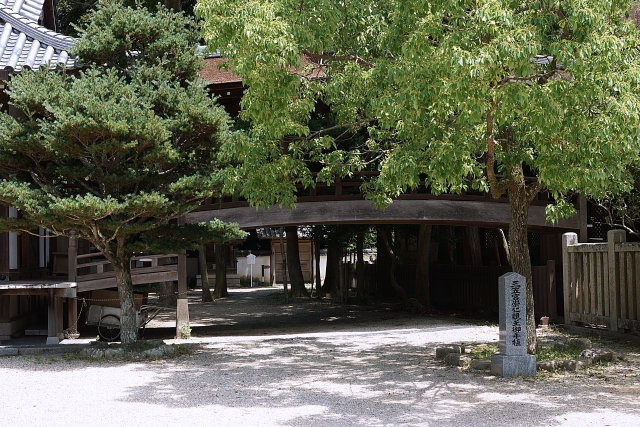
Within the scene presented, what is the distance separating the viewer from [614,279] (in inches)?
523

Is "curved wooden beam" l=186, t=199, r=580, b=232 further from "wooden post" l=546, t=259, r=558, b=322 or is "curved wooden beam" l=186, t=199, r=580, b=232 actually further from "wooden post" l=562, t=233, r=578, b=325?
"wooden post" l=546, t=259, r=558, b=322

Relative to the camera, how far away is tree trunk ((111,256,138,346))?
12.2 metres

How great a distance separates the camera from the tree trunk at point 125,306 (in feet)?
40.0

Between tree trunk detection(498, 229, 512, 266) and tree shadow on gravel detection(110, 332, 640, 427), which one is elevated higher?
tree trunk detection(498, 229, 512, 266)

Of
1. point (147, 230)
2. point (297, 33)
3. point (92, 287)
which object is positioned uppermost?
point (297, 33)

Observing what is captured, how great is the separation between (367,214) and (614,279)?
5.28m

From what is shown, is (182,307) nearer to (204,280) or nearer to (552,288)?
(552,288)

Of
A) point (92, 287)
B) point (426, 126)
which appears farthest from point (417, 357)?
point (92, 287)

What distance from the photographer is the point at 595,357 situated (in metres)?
10.4

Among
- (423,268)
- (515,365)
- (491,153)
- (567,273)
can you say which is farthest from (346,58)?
(423,268)

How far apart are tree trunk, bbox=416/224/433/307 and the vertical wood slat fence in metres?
→ 5.79

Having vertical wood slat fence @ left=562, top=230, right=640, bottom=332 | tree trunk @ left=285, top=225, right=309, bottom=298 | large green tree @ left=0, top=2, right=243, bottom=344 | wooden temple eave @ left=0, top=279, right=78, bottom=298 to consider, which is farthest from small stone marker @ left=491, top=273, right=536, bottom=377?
tree trunk @ left=285, top=225, right=309, bottom=298

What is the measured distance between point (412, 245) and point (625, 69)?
20.3 metres

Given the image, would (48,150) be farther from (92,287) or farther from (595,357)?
(595,357)
